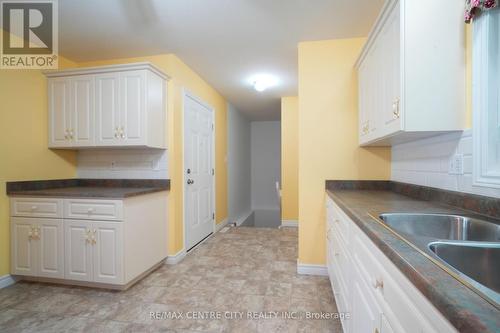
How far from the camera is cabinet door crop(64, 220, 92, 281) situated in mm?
2088

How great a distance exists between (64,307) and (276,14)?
2869 mm

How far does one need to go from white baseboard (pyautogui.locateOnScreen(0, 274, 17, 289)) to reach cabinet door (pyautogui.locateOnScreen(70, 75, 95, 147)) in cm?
134

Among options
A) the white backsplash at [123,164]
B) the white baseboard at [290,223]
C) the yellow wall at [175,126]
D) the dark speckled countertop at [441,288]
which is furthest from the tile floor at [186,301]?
the white baseboard at [290,223]

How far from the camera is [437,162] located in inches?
57.9

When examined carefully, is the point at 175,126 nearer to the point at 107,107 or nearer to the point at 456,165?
the point at 107,107

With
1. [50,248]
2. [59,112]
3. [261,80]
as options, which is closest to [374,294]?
[50,248]

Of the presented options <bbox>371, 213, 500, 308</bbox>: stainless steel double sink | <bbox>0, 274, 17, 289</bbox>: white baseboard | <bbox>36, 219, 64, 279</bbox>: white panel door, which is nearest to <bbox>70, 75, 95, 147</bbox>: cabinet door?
<bbox>36, 219, 64, 279</bbox>: white panel door

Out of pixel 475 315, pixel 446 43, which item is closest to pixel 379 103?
pixel 446 43

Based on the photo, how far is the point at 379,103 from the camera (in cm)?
165

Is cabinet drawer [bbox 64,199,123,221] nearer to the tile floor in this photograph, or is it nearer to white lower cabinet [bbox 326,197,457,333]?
the tile floor

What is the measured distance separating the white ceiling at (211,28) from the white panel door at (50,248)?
177 centimetres

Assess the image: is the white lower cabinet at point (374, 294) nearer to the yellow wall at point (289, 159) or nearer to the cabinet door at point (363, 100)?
the cabinet door at point (363, 100)

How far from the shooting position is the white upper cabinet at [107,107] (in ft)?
7.73

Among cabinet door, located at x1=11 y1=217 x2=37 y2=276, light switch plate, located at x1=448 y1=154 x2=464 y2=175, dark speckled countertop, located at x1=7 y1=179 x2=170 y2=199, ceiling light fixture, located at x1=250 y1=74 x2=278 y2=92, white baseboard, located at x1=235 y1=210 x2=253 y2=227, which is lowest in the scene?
white baseboard, located at x1=235 y1=210 x2=253 y2=227
